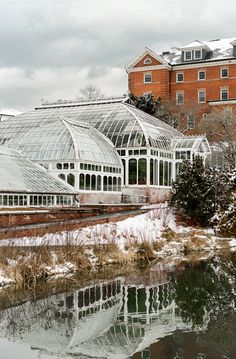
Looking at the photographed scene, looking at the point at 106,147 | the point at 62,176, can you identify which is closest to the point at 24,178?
the point at 62,176

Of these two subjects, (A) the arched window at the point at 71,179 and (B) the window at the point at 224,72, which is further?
(B) the window at the point at 224,72

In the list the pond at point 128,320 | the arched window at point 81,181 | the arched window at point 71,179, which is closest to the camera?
the pond at point 128,320

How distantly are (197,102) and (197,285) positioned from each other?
49182 mm

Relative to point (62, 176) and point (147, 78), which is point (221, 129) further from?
point (62, 176)

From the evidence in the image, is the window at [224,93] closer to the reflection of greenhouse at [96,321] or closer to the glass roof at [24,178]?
the glass roof at [24,178]

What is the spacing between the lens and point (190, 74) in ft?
232

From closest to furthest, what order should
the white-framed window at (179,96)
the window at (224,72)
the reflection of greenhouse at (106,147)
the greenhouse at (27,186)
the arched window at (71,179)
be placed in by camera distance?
the greenhouse at (27,186) → the arched window at (71,179) → the reflection of greenhouse at (106,147) → the window at (224,72) → the white-framed window at (179,96)

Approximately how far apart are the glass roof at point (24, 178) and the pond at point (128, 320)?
11.5 metres

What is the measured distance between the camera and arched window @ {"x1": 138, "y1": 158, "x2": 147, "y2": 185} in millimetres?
42188

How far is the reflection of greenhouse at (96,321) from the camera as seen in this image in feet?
46.0

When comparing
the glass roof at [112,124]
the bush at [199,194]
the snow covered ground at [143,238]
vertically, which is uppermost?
the glass roof at [112,124]

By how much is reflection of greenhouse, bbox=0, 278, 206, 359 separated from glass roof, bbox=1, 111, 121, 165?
1919cm

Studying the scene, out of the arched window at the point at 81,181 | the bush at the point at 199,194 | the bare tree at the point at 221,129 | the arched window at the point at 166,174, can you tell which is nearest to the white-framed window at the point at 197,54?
the bare tree at the point at 221,129

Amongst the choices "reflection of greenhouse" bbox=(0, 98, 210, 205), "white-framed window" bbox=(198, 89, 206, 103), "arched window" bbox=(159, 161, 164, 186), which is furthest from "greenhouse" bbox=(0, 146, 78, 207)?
"white-framed window" bbox=(198, 89, 206, 103)
